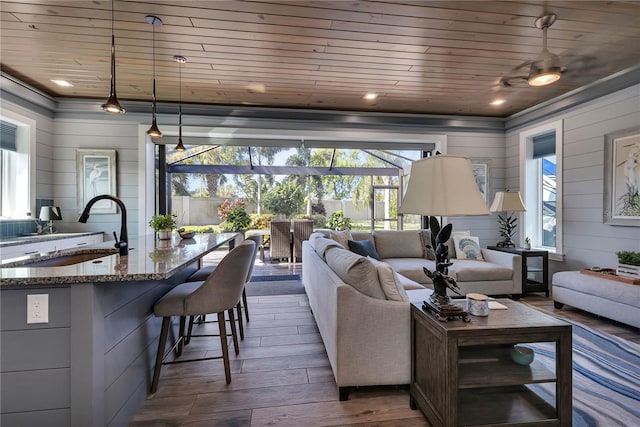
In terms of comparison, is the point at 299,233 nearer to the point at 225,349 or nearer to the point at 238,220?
the point at 238,220

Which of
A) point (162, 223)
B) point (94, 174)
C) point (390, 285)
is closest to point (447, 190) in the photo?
point (390, 285)

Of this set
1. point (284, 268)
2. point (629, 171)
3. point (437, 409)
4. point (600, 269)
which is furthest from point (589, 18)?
point (284, 268)

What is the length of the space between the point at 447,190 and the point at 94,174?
471 cm

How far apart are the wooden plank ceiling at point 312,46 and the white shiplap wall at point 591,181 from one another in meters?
0.38

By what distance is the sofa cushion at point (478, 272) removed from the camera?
3697 mm

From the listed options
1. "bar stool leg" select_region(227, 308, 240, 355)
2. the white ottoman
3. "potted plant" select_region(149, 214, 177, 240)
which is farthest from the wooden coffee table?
"potted plant" select_region(149, 214, 177, 240)

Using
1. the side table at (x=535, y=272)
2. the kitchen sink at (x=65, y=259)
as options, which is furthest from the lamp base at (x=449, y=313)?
the side table at (x=535, y=272)

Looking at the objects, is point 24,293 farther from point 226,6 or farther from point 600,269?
point 600,269

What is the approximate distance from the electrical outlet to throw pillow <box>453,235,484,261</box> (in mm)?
4341

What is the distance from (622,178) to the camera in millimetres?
3328

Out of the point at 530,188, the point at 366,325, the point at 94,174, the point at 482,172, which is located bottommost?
the point at 366,325

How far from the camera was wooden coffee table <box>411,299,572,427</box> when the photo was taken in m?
1.42

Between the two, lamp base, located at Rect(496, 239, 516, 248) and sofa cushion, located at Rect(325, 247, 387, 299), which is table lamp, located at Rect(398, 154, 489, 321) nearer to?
sofa cushion, located at Rect(325, 247, 387, 299)

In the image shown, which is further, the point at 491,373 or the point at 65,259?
the point at 65,259
